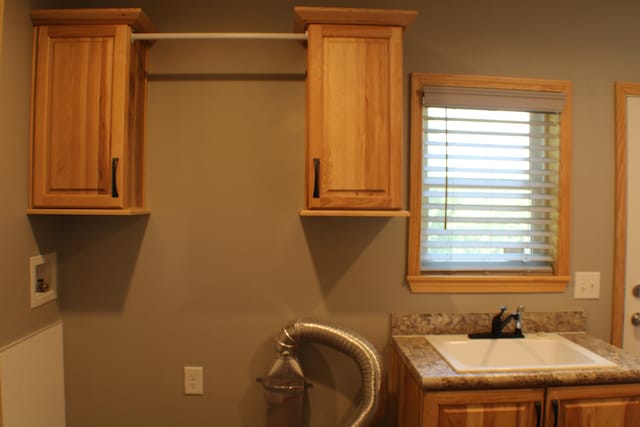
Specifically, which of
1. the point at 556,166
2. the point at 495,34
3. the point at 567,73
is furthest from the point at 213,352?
the point at 567,73

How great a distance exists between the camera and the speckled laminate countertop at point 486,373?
4.18ft

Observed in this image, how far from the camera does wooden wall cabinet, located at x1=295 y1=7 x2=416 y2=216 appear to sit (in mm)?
1428

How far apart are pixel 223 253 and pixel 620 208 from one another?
2.00 m

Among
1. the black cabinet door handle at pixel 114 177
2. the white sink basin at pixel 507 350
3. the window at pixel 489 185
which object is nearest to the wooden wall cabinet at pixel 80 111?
the black cabinet door handle at pixel 114 177

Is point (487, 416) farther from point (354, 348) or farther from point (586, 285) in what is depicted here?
point (586, 285)

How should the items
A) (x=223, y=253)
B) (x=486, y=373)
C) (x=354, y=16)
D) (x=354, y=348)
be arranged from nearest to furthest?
(x=486, y=373), (x=354, y=16), (x=354, y=348), (x=223, y=253)

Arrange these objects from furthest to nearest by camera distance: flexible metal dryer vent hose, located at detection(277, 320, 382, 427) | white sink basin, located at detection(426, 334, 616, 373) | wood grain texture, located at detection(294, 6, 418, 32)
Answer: white sink basin, located at detection(426, 334, 616, 373), flexible metal dryer vent hose, located at detection(277, 320, 382, 427), wood grain texture, located at detection(294, 6, 418, 32)

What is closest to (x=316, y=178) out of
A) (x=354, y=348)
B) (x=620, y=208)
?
(x=354, y=348)

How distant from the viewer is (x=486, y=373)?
1288 mm

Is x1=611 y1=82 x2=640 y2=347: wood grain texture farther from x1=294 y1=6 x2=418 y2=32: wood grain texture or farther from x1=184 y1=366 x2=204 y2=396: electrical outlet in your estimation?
x1=184 y1=366 x2=204 y2=396: electrical outlet

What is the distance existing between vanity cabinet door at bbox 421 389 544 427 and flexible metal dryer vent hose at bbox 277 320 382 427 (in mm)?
287

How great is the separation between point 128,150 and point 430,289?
4.97 feet

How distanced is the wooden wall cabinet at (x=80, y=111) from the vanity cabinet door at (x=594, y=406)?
182 cm

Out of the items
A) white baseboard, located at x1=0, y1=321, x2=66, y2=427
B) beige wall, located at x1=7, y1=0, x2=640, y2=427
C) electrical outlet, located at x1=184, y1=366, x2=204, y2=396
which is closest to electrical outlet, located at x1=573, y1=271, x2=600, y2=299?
beige wall, located at x1=7, y1=0, x2=640, y2=427
